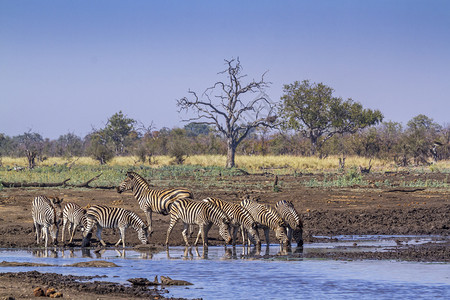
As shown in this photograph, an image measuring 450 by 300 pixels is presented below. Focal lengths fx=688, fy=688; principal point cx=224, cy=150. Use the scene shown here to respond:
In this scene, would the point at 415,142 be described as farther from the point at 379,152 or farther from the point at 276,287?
the point at 276,287

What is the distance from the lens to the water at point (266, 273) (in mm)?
10367

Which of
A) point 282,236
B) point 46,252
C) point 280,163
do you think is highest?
point 280,163

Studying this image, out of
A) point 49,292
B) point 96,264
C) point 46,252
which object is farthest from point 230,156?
point 49,292

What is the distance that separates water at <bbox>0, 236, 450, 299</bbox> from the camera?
34.0 ft

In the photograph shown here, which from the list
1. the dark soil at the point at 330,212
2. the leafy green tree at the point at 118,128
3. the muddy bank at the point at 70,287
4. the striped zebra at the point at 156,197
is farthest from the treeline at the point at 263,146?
the muddy bank at the point at 70,287

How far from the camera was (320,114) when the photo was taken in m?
68.9

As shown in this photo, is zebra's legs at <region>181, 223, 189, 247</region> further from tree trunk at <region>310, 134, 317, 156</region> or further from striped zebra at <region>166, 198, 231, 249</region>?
tree trunk at <region>310, 134, 317, 156</region>

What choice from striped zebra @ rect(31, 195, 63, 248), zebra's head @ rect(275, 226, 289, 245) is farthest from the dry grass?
striped zebra @ rect(31, 195, 63, 248)

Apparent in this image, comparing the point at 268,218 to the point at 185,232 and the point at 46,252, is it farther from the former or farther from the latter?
the point at 46,252

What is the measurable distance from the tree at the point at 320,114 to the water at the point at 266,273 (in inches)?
2133

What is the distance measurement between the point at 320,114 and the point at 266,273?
57.7 meters

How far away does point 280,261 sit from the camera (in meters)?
13.4

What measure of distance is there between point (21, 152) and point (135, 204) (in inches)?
2098

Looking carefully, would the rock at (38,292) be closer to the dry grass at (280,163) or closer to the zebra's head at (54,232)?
the zebra's head at (54,232)
